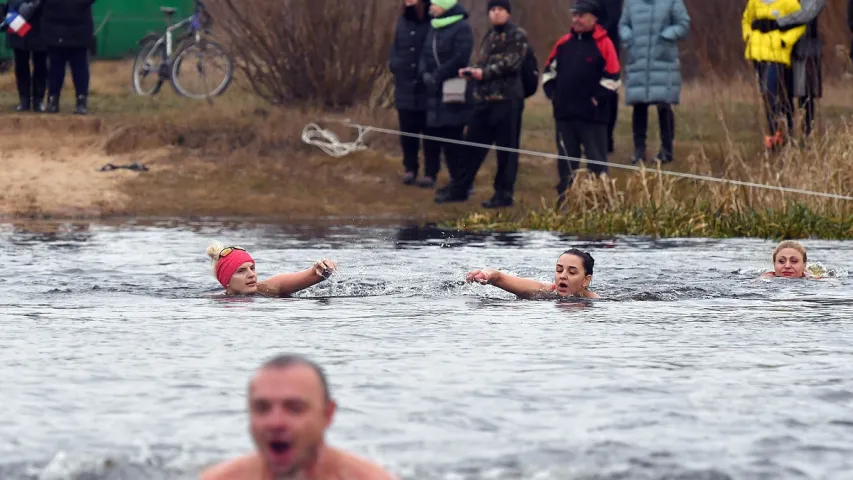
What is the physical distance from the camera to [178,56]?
23.2 meters

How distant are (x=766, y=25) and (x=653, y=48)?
121 centimetres

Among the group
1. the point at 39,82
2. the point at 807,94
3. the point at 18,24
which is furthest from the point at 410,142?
the point at 39,82

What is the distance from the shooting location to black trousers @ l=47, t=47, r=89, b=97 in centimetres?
2108

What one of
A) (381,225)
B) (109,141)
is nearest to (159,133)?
(109,141)

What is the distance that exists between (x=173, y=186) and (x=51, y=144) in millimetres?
1882

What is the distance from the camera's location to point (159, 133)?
21.3 m

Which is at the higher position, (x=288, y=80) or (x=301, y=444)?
(x=288, y=80)

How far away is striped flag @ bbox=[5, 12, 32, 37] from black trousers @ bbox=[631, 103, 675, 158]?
7.27 metres

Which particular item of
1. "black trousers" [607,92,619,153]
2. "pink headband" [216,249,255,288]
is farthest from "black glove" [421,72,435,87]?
"pink headband" [216,249,255,288]

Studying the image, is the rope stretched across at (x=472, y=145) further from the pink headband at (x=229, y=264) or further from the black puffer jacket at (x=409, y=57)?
the pink headband at (x=229, y=264)

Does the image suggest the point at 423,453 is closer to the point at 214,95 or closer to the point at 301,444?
the point at 301,444

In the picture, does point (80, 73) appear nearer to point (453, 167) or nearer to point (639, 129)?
point (453, 167)

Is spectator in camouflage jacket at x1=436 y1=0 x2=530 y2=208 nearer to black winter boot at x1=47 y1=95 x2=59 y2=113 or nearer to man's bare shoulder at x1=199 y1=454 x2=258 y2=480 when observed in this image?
black winter boot at x1=47 y1=95 x2=59 y2=113

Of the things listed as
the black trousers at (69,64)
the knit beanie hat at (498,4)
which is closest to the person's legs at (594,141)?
the knit beanie hat at (498,4)
